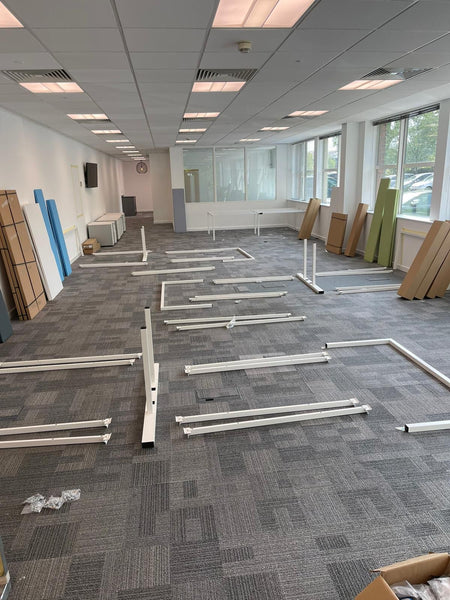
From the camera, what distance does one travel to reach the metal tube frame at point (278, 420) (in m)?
2.85

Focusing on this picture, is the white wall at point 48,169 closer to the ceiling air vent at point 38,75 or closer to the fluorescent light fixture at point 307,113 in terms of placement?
the ceiling air vent at point 38,75

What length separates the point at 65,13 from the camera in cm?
267

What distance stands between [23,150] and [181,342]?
13.4 ft

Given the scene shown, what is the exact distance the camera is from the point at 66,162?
9211 mm

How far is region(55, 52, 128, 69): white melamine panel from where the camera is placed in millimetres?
3500

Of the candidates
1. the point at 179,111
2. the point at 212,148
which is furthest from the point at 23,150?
the point at 212,148

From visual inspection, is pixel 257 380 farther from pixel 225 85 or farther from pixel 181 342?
pixel 225 85

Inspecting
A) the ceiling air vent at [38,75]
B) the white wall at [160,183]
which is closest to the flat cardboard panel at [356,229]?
the ceiling air vent at [38,75]

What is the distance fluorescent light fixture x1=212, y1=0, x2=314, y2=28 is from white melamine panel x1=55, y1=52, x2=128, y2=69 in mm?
1034

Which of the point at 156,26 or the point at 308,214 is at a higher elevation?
the point at 156,26

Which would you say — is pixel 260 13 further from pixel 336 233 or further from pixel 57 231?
pixel 336 233

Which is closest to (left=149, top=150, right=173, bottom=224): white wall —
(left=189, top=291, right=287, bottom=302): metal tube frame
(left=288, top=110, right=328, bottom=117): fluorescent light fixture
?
(left=288, top=110, right=328, bottom=117): fluorescent light fixture

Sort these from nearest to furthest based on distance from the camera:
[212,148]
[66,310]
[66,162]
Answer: [66,310] → [66,162] → [212,148]

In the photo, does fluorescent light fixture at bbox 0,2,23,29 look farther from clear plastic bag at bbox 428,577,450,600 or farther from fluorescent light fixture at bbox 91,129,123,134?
fluorescent light fixture at bbox 91,129,123,134
